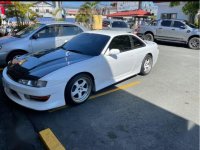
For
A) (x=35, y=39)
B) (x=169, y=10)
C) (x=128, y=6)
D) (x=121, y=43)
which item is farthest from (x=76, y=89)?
(x=128, y=6)

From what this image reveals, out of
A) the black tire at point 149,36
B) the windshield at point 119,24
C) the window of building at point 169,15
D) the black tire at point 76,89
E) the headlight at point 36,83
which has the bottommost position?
the black tire at point 76,89

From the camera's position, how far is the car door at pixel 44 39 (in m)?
6.47

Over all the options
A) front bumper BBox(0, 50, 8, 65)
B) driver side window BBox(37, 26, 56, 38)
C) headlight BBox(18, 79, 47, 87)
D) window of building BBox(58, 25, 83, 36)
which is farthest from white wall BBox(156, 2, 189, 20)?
headlight BBox(18, 79, 47, 87)

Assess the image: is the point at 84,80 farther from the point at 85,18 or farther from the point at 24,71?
the point at 85,18

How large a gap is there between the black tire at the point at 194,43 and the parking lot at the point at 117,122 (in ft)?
24.4

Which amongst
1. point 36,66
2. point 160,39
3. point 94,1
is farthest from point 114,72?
point 94,1

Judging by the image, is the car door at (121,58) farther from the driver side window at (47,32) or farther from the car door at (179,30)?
the car door at (179,30)

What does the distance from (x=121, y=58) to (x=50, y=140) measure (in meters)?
2.58

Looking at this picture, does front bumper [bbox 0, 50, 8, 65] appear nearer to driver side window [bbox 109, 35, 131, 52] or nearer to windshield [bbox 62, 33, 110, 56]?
windshield [bbox 62, 33, 110, 56]

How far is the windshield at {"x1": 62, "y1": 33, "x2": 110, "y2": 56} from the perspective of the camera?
4.48 metres

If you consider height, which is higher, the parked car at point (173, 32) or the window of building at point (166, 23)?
the window of building at point (166, 23)

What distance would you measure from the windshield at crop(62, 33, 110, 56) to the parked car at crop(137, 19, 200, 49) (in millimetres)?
8620

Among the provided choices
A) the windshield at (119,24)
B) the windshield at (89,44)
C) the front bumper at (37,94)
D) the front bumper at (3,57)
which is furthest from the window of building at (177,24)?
the front bumper at (37,94)

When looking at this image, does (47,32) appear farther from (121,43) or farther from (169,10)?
(169,10)
